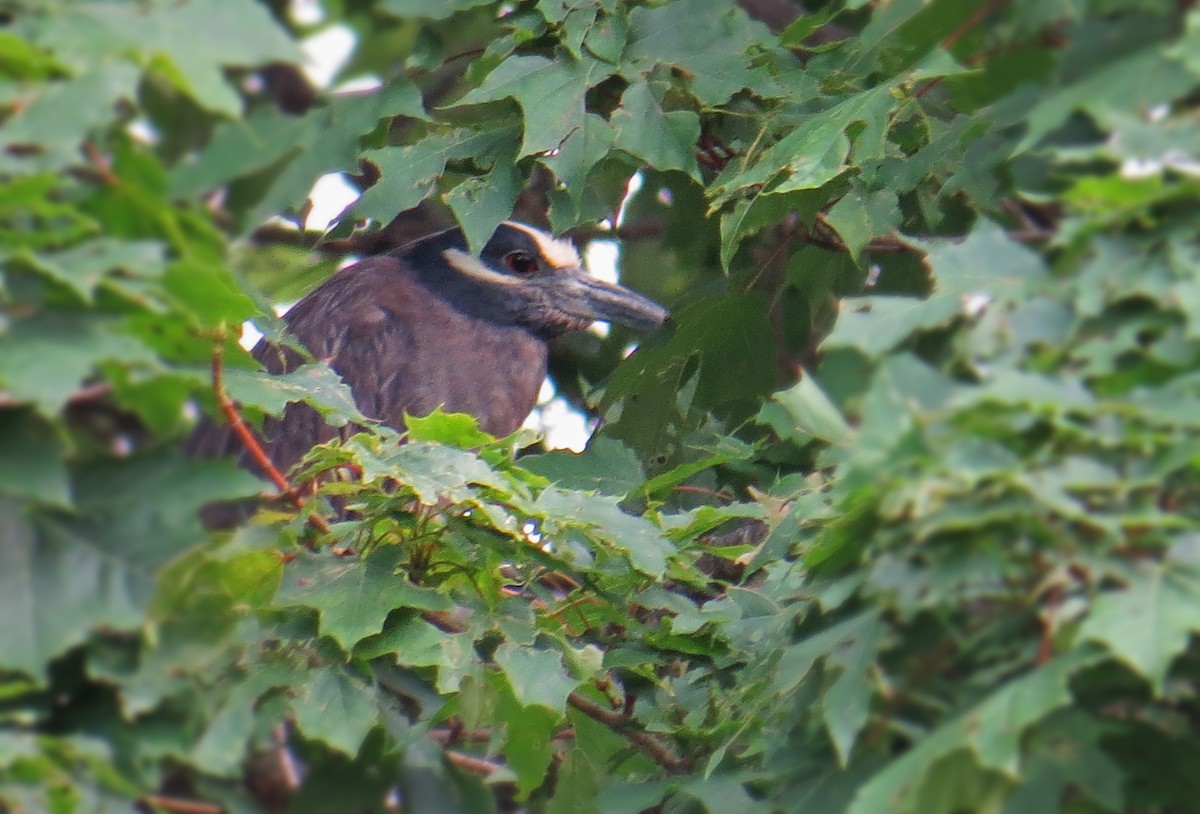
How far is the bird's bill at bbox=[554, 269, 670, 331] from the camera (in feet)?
16.4

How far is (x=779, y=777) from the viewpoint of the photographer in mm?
2268

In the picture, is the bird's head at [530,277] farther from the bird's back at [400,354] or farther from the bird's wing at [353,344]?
the bird's wing at [353,344]

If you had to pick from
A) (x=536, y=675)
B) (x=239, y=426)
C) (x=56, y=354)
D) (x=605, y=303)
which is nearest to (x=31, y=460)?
(x=56, y=354)

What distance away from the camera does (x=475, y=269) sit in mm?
5754

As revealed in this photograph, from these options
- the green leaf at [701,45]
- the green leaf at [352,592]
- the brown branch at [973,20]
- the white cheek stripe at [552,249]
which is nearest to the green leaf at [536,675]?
the green leaf at [352,592]

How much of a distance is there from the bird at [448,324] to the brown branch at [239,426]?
1685 millimetres

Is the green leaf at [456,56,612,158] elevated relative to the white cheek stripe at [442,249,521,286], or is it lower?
elevated

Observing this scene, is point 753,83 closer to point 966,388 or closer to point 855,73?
point 855,73

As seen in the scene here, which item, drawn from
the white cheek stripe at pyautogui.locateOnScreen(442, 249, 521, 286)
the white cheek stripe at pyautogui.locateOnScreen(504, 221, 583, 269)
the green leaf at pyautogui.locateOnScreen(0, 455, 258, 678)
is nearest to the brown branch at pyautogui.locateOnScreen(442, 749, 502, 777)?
the green leaf at pyautogui.locateOnScreen(0, 455, 258, 678)

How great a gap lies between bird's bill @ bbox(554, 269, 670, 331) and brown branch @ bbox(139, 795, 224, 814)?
297cm

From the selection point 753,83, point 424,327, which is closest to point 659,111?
point 753,83

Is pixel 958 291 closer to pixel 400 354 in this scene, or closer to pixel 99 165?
pixel 99 165

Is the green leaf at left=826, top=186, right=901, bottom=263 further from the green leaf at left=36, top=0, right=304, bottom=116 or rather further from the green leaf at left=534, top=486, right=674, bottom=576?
the green leaf at left=36, top=0, right=304, bottom=116

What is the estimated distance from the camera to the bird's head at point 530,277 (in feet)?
18.8
